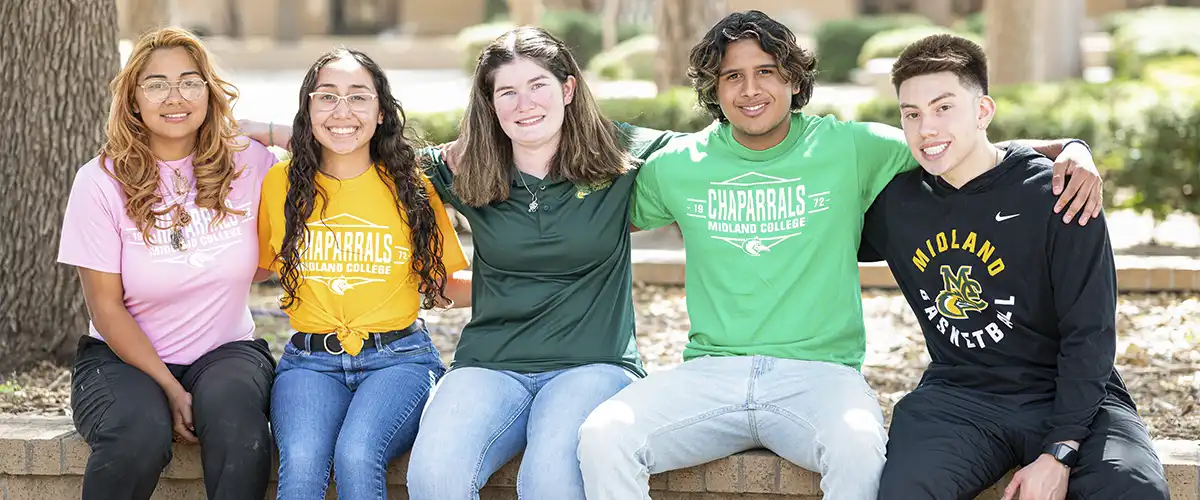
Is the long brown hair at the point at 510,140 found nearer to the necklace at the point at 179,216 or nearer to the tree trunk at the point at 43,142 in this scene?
the necklace at the point at 179,216

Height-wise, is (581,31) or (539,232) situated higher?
(581,31)

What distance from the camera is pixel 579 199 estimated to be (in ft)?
12.9

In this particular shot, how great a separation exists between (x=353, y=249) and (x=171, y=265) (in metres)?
0.53

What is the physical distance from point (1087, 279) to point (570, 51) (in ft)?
5.44

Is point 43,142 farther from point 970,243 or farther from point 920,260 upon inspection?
point 970,243

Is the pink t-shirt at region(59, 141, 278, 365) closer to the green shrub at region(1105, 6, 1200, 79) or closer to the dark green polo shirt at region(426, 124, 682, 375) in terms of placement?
the dark green polo shirt at region(426, 124, 682, 375)

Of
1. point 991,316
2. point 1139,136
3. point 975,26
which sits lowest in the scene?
point 991,316

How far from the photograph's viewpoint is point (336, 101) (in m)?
3.92

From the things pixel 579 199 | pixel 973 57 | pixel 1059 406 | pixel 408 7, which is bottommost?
pixel 1059 406

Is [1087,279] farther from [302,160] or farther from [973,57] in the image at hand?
[302,160]

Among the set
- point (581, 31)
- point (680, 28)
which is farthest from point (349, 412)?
point (581, 31)

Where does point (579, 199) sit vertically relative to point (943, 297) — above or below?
above

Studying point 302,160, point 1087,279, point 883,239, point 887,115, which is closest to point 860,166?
point 883,239

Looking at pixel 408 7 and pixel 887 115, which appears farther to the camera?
pixel 408 7
